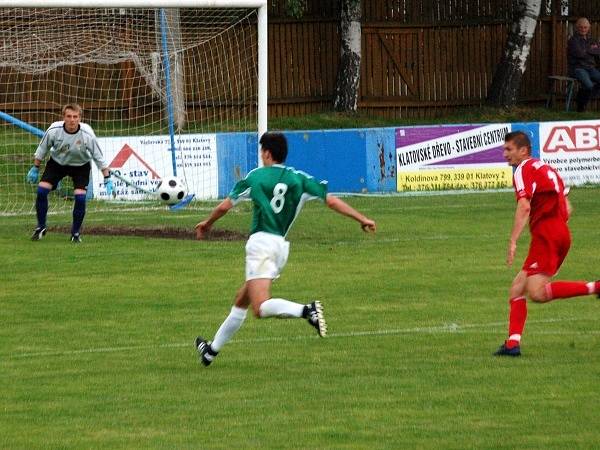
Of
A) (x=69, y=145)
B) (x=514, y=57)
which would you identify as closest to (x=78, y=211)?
(x=69, y=145)

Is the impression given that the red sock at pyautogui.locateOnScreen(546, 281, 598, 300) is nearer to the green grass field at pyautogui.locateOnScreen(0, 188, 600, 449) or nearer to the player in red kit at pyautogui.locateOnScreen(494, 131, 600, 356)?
A: the player in red kit at pyautogui.locateOnScreen(494, 131, 600, 356)

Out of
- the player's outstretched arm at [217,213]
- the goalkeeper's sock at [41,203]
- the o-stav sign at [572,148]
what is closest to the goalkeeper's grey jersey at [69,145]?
the goalkeeper's sock at [41,203]

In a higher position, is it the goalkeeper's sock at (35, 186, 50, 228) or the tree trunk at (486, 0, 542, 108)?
the tree trunk at (486, 0, 542, 108)

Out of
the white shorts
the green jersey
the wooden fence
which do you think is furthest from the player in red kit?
the wooden fence

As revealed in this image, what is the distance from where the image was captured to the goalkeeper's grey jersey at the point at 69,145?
59.4ft

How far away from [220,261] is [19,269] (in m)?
2.23

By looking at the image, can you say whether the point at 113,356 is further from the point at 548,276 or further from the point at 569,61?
the point at 569,61

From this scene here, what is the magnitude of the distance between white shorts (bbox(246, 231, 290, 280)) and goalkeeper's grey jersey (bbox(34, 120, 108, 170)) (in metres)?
8.52

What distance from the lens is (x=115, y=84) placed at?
26141 millimetres

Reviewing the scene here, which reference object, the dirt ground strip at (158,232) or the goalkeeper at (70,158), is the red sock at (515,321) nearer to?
the dirt ground strip at (158,232)

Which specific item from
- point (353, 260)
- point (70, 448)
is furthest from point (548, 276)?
point (353, 260)

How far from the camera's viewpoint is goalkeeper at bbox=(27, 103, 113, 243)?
18062mm

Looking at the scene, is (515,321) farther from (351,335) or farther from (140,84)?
(140,84)

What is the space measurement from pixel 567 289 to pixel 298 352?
2019 mm
